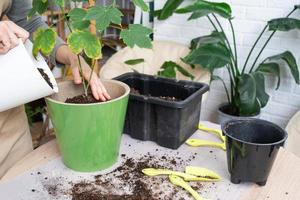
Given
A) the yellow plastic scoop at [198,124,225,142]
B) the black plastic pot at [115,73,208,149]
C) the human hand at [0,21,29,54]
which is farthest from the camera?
the yellow plastic scoop at [198,124,225,142]

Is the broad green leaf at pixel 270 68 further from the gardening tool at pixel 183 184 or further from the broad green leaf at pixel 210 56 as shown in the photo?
the gardening tool at pixel 183 184

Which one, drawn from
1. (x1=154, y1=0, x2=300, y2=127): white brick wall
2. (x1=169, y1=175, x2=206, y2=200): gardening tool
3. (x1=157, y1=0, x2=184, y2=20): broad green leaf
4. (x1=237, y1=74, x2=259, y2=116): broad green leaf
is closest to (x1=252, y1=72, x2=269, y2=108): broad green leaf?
(x1=237, y1=74, x2=259, y2=116): broad green leaf

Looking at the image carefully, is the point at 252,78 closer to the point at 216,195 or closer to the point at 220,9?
the point at 220,9

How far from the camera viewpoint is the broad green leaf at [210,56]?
160cm

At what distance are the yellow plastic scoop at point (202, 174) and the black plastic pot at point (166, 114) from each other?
124mm

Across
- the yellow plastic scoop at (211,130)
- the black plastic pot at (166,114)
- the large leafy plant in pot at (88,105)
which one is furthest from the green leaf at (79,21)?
the yellow plastic scoop at (211,130)

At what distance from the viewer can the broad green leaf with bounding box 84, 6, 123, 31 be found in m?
0.68

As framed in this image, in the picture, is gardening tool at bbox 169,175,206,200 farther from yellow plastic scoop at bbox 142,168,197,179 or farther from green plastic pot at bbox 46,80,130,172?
green plastic pot at bbox 46,80,130,172

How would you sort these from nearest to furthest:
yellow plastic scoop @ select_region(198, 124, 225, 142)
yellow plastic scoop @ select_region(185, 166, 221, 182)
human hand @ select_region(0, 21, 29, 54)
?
human hand @ select_region(0, 21, 29, 54) < yellow plastic scoop @ select_region(185, 166, 221, 182) < yellow plastic scoop @ select_region(198, 124, 225, 142)

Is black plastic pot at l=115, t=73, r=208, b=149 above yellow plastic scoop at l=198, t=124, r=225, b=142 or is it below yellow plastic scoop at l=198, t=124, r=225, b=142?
above

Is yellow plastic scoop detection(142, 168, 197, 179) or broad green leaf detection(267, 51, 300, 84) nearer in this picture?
yellow plastic scoop detection(142, 168, 197, 179)

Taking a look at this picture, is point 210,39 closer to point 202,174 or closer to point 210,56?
point 210,56

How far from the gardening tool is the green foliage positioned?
93 centimetres

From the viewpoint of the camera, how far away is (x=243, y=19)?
1.91m
